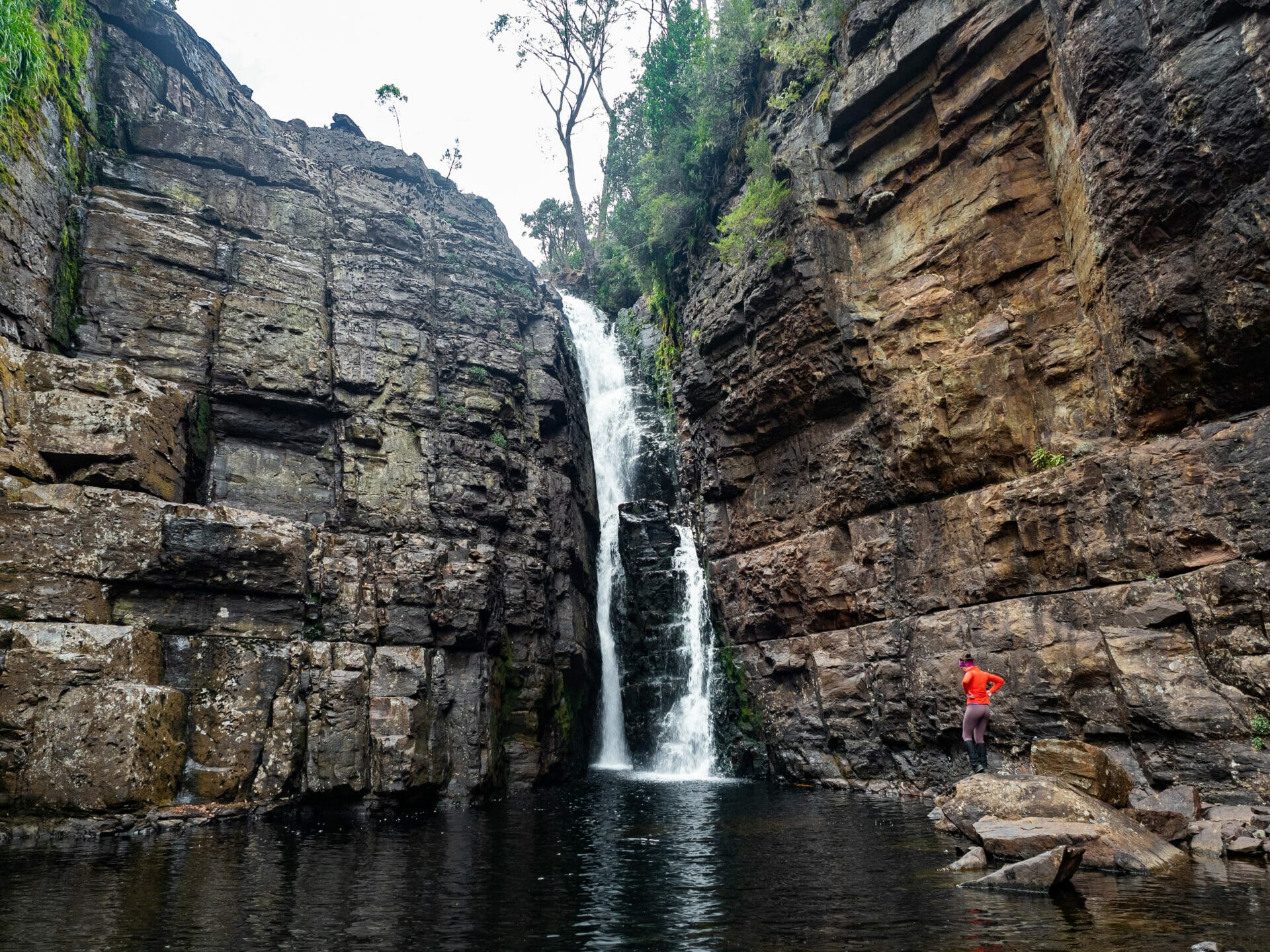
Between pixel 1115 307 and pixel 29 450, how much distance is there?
1846cm

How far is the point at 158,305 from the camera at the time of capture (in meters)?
19.4

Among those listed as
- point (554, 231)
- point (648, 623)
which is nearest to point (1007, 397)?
point (648, 623)

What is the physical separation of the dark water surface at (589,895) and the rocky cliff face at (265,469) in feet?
8.53

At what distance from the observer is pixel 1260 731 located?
415 inches

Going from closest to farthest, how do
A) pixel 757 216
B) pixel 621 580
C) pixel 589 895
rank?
pixel 589 895, pixel 757 216, pixel 621 580

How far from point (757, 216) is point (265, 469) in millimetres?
13824

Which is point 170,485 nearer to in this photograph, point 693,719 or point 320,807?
point 320,807

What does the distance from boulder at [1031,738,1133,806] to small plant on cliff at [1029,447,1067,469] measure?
5371 mm

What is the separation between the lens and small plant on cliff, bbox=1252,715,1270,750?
10.5m

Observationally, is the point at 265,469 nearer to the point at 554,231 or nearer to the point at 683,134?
the point at 683,134

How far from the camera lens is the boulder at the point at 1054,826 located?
26.4ft

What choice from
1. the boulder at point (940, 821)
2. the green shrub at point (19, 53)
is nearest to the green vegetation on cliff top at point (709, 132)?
the boulder at point (940, 821)

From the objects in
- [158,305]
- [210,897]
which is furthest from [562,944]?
[158,305]

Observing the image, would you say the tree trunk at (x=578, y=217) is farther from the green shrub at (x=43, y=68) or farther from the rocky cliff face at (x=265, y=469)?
the green shrub at (x=43, y=68)
